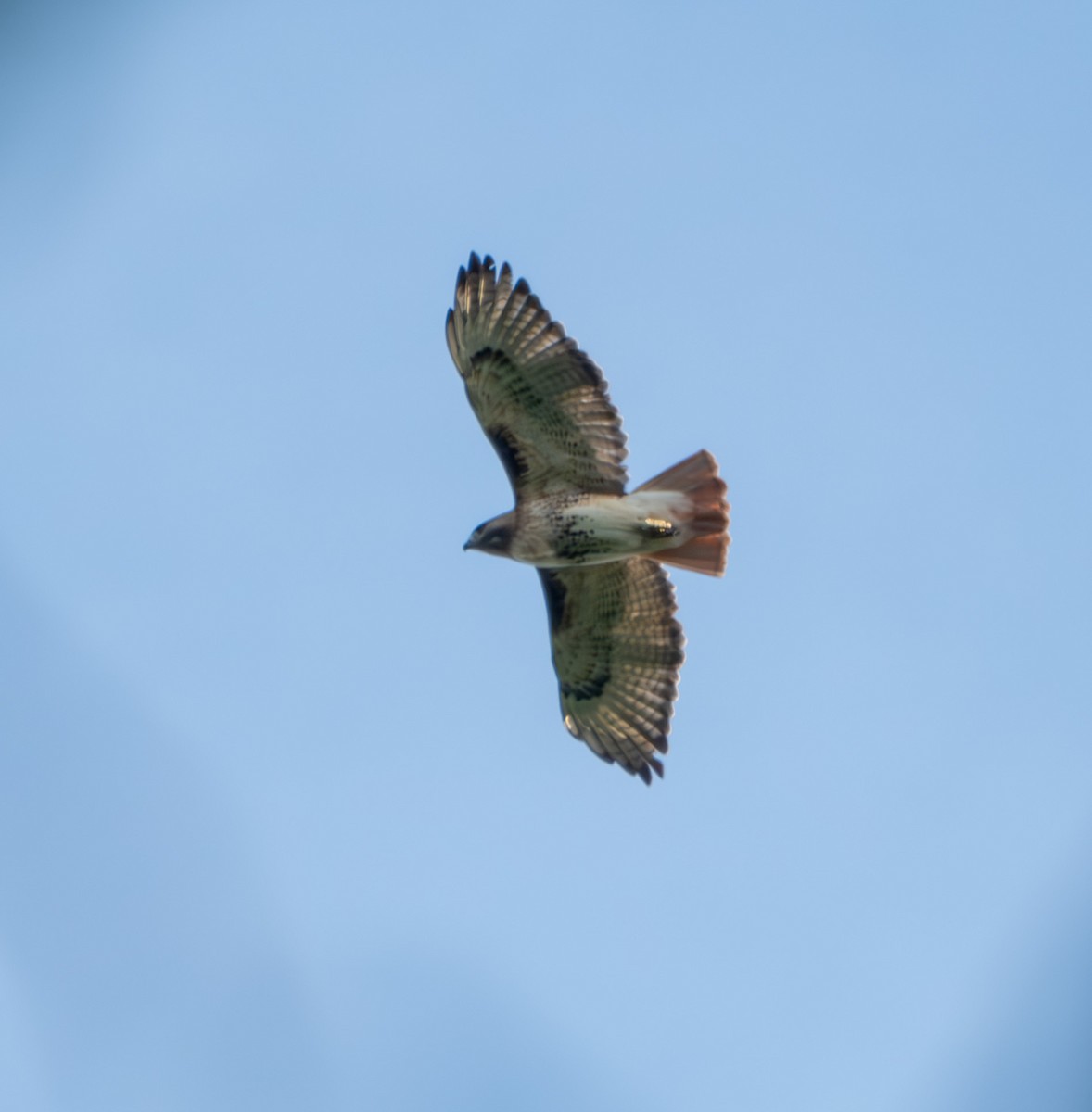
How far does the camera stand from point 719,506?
1218cm

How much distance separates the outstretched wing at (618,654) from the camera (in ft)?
42.6

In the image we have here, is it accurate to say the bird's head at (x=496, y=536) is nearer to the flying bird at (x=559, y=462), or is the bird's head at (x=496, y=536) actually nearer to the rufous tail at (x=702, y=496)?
the flying bird at (x=559, y=462)

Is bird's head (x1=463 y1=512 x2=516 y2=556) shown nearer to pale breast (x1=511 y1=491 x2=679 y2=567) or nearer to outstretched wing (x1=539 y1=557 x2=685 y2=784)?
pale breast (x1=511 y1=491 x2=679 y2=567)

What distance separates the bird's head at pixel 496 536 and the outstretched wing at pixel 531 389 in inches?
10.8

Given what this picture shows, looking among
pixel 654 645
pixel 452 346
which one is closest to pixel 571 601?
pixel 654 645

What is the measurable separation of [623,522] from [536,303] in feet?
4.87

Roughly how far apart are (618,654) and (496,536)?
1424mm

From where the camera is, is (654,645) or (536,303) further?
(654,645)

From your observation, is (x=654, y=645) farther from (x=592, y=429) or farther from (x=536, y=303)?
(x=536, y=303)

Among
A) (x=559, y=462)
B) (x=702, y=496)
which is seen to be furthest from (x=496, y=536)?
(x=702, y=496)

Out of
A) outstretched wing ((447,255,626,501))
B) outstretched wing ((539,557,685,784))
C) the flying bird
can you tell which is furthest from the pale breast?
outstretched wing ((539,557,685,784))

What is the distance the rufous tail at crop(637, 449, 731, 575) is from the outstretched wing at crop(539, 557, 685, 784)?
0.70m

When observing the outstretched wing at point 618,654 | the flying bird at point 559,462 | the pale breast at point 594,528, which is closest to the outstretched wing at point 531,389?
the flying bird at point 559,462

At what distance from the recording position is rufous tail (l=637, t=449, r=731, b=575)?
1216cm
